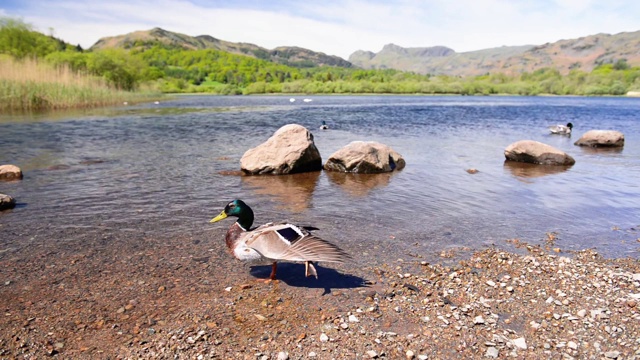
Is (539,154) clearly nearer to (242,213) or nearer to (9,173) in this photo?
(242,213)

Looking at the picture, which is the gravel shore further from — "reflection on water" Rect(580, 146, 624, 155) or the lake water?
"reflection on water" Rect(580, 146, 624, 155)

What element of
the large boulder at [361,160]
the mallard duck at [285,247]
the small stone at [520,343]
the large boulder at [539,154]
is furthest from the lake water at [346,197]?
the small stone at [520,343]

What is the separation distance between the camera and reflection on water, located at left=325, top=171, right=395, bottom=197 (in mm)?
12664

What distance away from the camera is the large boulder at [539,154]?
55.7 ft

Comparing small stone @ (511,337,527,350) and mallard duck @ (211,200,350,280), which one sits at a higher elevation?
mallard duck @ (211,200,350,280)

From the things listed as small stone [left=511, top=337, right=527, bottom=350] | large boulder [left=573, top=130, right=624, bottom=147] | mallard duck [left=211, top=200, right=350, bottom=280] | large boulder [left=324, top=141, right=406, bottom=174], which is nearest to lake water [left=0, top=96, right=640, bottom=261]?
large boulder [left=324, top=141, right=406, bottom=174]

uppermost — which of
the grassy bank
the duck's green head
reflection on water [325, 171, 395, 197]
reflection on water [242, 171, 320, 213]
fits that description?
the grassy bank

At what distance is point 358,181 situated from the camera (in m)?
14.0

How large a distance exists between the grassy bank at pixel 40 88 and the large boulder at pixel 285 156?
1255 inches

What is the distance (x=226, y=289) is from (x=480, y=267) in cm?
411

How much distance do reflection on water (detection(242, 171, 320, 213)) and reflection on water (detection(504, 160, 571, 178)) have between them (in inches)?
297

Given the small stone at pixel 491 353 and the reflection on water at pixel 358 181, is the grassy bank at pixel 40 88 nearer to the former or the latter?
the reflection on water at pixel 358 181

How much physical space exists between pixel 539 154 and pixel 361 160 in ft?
25.7

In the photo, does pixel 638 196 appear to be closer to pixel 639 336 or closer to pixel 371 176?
pixel 371 176
